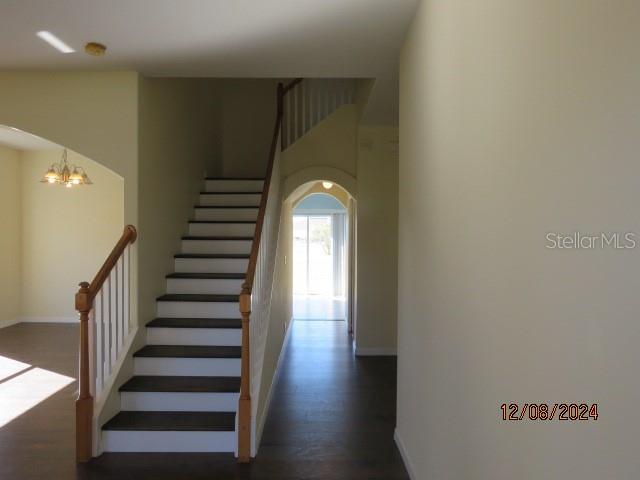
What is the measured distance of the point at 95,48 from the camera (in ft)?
11.1

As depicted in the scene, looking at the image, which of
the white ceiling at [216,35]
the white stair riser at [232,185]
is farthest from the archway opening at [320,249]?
the white ceiling at [216,35]

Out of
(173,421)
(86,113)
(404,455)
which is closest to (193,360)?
(173,421)

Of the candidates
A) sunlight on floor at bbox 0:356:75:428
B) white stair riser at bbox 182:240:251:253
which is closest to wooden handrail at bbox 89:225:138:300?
white stair riser at bbox 182:240:251:253

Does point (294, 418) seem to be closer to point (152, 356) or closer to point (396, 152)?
point (152, 356)

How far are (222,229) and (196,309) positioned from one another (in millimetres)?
1311

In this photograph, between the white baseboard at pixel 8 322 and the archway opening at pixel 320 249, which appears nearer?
the white baseboard at pixel 8 322

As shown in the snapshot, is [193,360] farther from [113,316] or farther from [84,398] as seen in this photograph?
[84,398]

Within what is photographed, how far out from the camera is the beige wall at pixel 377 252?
6.09 metres

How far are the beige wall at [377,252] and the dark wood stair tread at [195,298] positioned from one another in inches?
87.4

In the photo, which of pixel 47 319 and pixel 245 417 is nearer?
pixel 245 417

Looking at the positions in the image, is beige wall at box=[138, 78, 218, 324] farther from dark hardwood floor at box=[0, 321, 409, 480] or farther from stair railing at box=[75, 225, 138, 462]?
dark hardwood floor at box=[0, 321, 409, 480]

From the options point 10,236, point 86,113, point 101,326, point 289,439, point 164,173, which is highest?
point 86,113

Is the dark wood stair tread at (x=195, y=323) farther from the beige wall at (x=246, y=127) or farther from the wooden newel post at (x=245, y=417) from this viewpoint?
the beige wall at (x=246, y=127)

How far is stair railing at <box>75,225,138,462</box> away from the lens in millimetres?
3211
